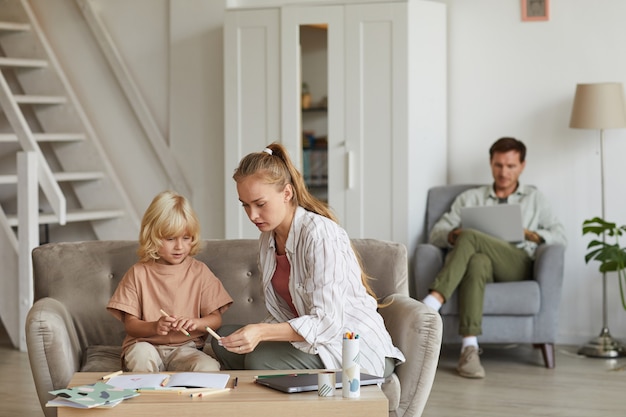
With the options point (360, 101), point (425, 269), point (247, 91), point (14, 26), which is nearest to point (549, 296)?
point (425, 269)

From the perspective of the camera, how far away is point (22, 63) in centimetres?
664

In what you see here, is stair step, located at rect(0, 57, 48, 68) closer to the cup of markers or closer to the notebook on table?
the notebook on table

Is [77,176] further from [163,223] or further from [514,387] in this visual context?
[163,223]

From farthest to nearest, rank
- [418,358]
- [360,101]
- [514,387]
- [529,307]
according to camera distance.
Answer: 1. [360,101]
2. [529,307]
3. [514,387]
4. [418,358]

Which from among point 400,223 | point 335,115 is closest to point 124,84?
point 335,115

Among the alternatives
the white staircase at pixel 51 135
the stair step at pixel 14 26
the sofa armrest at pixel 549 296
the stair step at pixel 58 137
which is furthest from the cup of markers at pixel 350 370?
the stair step at pixel 14 26

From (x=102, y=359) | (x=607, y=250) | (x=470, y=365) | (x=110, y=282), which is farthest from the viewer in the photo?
(x=607, y=250)

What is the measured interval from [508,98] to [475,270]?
128 cm

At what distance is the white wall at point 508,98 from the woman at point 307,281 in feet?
9.93

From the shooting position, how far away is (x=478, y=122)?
19.7 feet

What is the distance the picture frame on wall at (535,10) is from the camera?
19.1 feet

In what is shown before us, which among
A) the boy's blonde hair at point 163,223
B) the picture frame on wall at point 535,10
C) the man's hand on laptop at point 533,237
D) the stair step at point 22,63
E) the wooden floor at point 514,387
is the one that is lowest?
the wooden floor at point 514,387

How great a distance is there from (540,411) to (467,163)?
2112 millimetres

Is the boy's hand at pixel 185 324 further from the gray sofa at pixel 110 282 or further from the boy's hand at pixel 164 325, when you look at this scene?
the gray sofa at pixel 110 282
